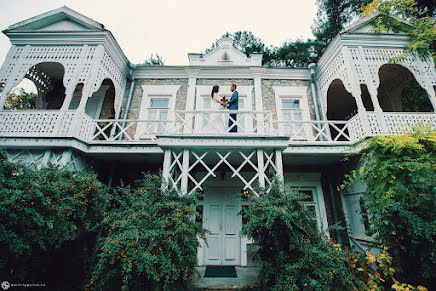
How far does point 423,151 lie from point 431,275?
2.82 metres

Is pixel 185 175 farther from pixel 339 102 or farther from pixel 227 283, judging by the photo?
pixel 339 102

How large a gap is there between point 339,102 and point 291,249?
8.62 m

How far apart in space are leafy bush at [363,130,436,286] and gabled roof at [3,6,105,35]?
9.48m

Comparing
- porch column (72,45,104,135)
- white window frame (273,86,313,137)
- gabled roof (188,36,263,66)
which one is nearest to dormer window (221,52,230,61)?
gabled roof (188,36,263,66)

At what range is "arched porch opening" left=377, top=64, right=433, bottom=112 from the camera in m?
7.76

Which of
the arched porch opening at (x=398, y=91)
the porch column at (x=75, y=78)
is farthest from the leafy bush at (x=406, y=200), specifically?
the porch column at (x=75, y=78)

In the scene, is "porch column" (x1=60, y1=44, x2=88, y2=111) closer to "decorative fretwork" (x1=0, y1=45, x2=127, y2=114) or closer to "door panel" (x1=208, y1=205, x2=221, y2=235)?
"decorative fretwork" (x1=0, y1=45, x2=127, y2=114)

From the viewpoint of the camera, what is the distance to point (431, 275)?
344cm

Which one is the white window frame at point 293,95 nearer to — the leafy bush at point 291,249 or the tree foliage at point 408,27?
the tree foliage at point 408,27

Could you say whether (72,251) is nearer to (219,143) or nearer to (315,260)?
(219,143)

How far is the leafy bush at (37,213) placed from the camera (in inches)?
130

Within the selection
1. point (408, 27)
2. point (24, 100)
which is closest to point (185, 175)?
point (408, 27)

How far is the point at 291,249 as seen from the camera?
11.7ft

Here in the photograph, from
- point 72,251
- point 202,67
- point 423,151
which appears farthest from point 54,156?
point 423,151
